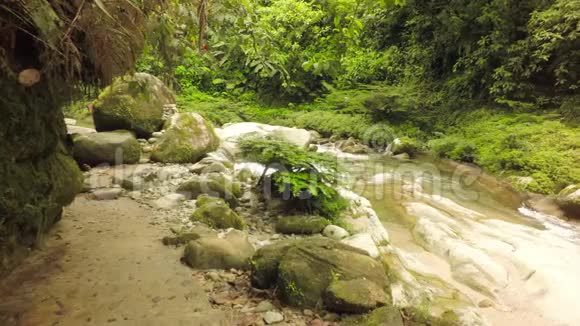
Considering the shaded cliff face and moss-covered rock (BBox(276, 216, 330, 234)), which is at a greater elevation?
the shaded cliff face

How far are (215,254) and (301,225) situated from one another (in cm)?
111

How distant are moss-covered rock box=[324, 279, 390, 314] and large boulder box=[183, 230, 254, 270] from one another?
806 mm

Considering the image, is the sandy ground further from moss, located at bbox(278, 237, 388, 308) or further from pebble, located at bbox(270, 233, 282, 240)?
pebble, located at bbox(270, 233, 282, 240)

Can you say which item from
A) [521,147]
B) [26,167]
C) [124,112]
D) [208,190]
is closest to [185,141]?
[124,112]

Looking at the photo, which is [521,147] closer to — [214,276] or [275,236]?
[275,236]

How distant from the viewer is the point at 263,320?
2.24 metres

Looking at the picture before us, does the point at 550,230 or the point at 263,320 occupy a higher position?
the point at 263,320

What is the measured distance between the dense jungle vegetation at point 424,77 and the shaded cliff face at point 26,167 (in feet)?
2.81

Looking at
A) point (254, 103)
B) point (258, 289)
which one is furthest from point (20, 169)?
point (254, 103)

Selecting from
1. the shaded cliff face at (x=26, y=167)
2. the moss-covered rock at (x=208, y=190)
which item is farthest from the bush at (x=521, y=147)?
the shaded cliff face at (x=26, y=167)

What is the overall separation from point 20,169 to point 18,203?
0.78 ft

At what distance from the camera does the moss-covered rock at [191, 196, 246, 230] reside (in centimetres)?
352

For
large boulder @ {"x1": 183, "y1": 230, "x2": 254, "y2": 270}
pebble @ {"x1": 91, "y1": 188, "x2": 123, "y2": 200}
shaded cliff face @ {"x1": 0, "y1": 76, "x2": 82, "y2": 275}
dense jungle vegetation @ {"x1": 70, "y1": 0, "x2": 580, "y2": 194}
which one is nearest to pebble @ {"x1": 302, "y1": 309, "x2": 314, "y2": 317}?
large boulder @ {"x1": 183, "y1": 230, "x2": 254, "y2": 270}

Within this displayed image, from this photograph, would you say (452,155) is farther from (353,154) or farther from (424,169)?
(353,154)
